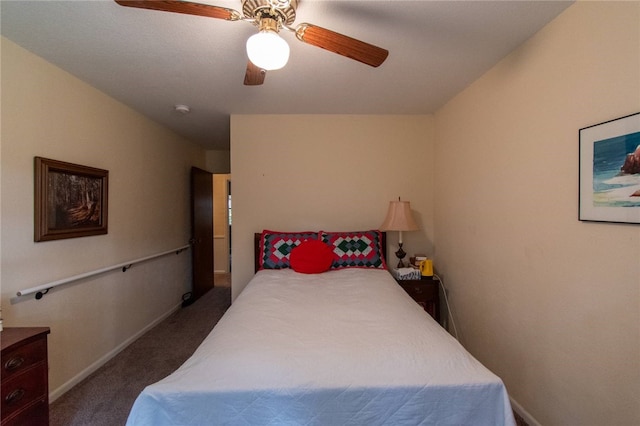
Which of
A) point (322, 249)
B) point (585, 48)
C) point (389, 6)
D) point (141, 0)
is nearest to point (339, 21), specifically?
point (389, 6)

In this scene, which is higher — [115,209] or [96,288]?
[115,209]

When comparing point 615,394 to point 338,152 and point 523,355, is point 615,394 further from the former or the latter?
point 338,152

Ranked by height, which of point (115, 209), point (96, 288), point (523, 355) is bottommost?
point (523, 355)

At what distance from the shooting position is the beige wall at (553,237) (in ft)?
3.79

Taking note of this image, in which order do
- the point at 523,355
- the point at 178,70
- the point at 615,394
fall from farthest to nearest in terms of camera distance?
the point at 178,70 → the point at 523,355 → the point at 615,394

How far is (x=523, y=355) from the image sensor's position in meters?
1.67

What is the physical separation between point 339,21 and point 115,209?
246cm

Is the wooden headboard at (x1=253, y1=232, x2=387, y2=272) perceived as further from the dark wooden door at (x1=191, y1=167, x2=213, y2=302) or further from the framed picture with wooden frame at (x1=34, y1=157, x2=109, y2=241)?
the dark wooden door at (x1=191, y1=167, x2=213, y2=302)

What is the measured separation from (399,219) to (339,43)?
5.72 feet

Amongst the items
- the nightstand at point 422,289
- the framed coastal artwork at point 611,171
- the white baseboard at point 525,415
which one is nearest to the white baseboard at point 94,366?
the nightstand at point 422,289

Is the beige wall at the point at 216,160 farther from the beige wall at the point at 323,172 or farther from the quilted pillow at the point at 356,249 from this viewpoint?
the quilted pillow at the point at 356,249

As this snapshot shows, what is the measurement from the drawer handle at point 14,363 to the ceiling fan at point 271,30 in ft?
5.61

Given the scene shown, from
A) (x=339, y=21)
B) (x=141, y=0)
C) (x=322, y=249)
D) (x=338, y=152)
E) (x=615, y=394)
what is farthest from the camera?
(x=338, y=152)

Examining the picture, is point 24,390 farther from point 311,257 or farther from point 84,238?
point 311,257
